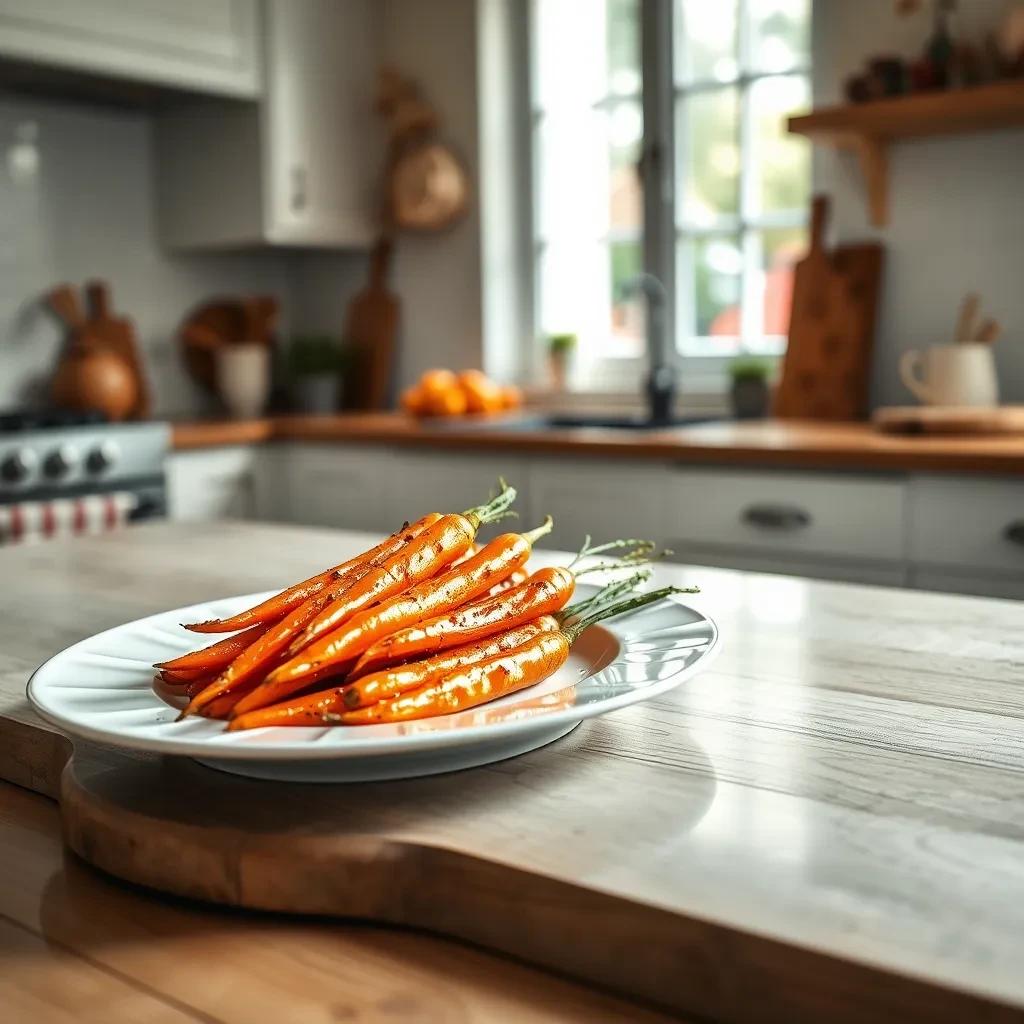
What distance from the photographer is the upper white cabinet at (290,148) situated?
11.4 ft

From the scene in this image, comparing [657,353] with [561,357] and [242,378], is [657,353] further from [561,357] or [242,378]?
[242,378]

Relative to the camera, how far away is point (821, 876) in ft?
1.79

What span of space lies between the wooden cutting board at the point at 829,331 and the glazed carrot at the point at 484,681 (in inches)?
92.5

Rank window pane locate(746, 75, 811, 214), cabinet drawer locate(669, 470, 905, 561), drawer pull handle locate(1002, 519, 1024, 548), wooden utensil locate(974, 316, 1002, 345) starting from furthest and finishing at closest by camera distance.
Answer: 1. window pane locate(746, 75, 811, 214)
2. wooden utensil locate(974, 316, 1002, 345)
3. cabinet drawer locate(669, 470, 905, 561)
4. drawer pull handle locate(1002, 519, 1024, 548)

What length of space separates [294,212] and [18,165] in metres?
0.75

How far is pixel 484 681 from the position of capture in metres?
0.68

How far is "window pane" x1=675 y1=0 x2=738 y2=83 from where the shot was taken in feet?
10.7

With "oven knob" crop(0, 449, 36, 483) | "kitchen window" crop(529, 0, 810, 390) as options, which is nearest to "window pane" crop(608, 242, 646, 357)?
"kitchen window" crop(529, 0, 810, 390)

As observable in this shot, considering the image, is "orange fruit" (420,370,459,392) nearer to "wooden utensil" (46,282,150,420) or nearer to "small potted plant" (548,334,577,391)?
"small potted plant" (548,334,577,391)

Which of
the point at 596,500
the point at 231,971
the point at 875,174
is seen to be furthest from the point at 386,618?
the point at 875,174

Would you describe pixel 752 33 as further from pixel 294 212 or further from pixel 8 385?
pixel 8 385

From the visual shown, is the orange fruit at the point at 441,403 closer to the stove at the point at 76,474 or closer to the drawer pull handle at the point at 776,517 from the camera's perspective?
the stove at the point at 76,474

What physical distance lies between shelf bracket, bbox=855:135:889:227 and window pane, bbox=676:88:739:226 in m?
0.43

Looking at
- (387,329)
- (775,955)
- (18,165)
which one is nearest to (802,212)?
(387,329)
